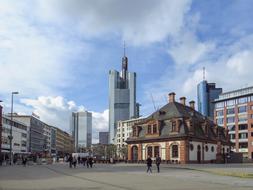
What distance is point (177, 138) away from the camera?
7656 cm

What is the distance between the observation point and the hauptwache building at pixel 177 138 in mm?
76562

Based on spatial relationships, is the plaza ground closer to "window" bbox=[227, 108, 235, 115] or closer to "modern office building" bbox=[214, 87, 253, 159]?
"modern office building" bbox=[214, 87, 253, 159]

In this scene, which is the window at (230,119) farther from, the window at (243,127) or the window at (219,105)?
the window at (219,105)

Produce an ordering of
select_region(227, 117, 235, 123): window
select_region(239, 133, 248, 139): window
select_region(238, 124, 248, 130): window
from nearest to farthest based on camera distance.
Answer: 1. select_region(238, 124, 248, 130): window
2. select_region(239, 133, 248, 139): window
3. select_region(227, 117, 235, 123): window

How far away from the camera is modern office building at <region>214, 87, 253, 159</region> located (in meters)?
144

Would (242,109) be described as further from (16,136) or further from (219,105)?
(16,136)

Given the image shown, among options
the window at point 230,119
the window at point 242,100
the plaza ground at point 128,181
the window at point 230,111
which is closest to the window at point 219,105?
the window at point 230,111

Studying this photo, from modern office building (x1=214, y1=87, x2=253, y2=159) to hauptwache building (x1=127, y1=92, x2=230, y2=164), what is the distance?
182ft

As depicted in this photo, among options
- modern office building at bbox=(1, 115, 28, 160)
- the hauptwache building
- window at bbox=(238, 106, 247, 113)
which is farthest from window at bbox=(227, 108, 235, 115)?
modern office building at bbox=(1, 115, 28, 160)

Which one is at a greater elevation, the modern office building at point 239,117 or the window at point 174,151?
the modern office building at point 239,117

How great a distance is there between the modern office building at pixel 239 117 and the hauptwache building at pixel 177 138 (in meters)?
55.4

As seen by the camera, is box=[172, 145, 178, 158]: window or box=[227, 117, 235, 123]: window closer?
box=[172, 145, 178, 158]: window

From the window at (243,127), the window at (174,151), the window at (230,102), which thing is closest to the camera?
the window at (174,151)

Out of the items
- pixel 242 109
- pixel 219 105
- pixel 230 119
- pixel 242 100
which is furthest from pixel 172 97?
pixel 219 105
